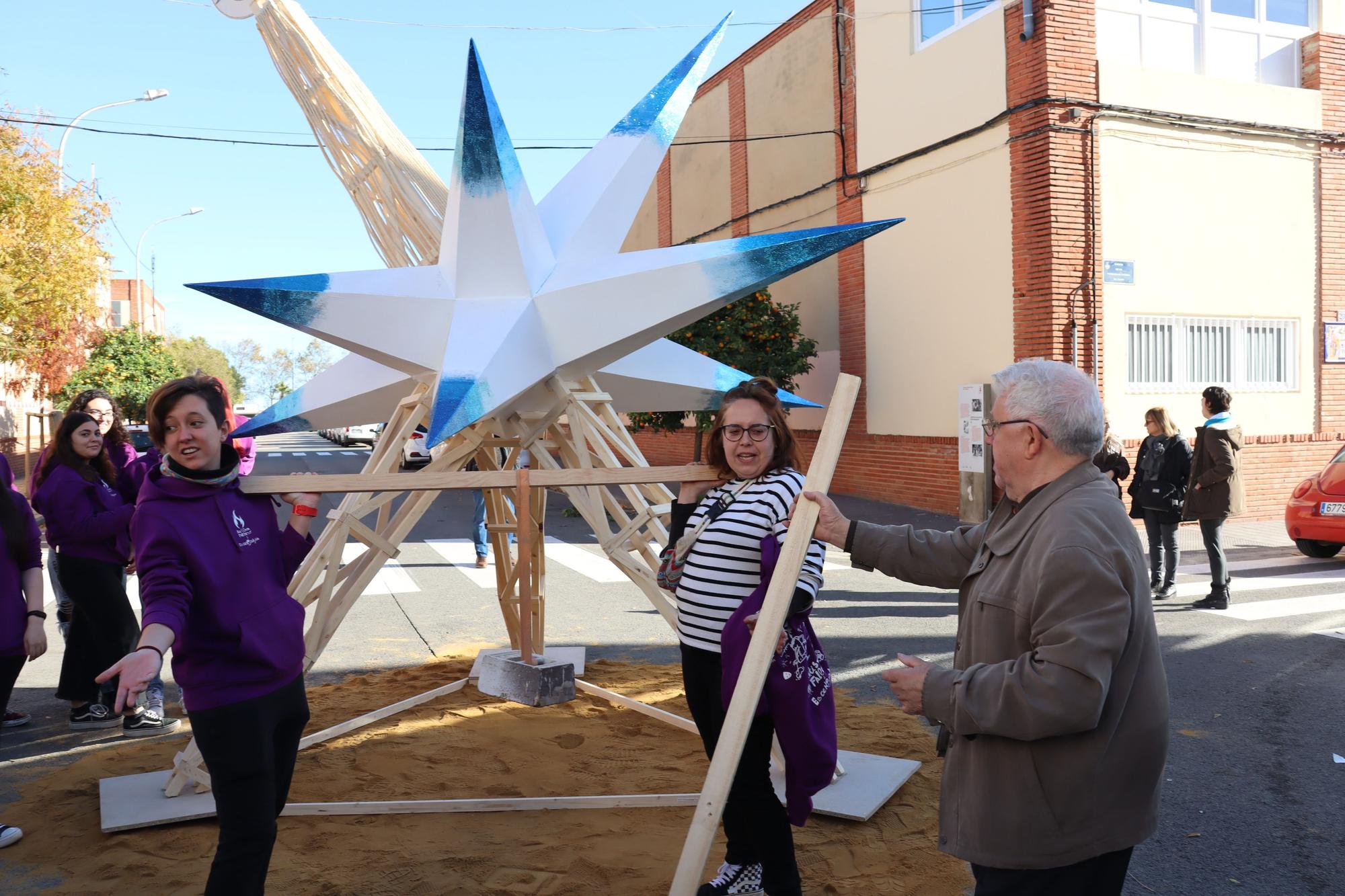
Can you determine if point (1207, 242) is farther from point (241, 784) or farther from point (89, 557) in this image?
point (241, 784)

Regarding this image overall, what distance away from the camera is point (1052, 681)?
1.97 m

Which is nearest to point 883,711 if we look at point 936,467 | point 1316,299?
point 936,467

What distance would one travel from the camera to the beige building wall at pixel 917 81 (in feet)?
43.8

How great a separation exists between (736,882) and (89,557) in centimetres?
428

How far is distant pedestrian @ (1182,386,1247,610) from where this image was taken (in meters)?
8.55

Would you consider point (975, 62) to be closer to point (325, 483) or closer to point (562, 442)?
point (562, 442)

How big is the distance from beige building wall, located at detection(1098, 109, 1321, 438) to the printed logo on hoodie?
40.0ft

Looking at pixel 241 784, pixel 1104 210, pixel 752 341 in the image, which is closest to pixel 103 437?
pixel 241 784

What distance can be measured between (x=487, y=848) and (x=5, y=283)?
16634 mm

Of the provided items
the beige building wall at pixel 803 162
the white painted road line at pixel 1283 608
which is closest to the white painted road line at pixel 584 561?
the white painted road line at pixel 1283 608

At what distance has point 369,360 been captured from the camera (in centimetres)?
606

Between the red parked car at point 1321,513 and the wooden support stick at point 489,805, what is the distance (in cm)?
950

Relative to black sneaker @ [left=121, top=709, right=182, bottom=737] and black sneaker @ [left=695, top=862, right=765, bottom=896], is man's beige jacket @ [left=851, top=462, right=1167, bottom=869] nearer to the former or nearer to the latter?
black sneaker @ [left=695, top=862, right=765, bottom=896]

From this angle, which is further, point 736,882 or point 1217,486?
point 1217,486
